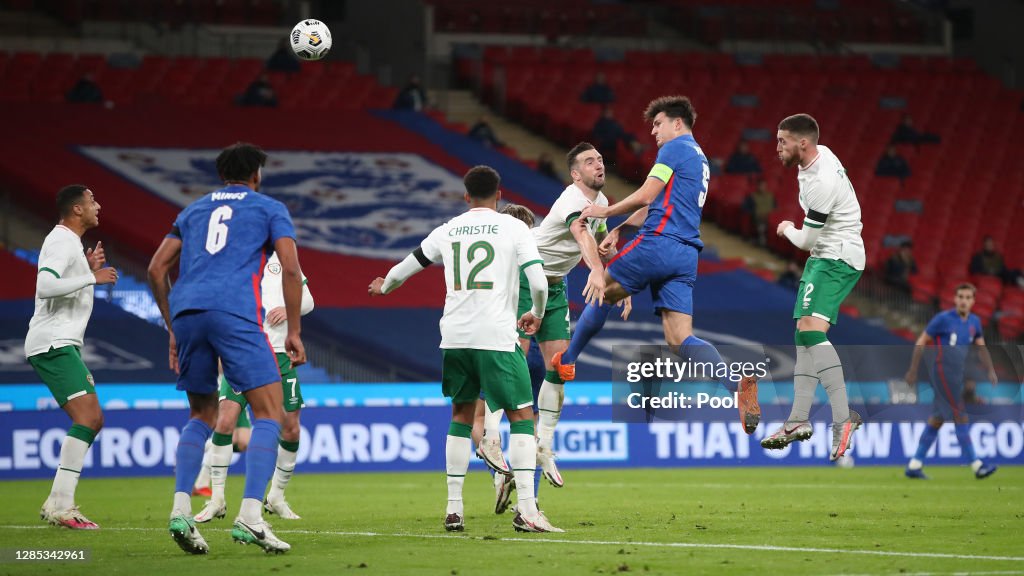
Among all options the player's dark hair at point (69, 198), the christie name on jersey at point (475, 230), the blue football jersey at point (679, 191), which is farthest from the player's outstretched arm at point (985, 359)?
the player's dark hair at point (69, 198)

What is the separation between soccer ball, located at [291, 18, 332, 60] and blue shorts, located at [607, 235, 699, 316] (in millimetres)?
5906

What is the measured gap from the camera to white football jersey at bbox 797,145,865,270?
11.2m

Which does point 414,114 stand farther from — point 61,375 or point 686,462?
point 61,375

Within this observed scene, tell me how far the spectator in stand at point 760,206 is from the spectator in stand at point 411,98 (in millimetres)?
7516

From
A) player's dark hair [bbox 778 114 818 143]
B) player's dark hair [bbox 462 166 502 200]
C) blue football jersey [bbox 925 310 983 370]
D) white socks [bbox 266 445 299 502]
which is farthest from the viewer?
blue football jersey [bbox 925 310 983 370]

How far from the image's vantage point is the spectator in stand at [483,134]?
30.5 m

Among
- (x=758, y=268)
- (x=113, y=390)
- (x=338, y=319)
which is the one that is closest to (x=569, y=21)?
(x=758, y=268)

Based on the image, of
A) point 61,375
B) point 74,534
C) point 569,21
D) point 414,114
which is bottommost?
point 74,534

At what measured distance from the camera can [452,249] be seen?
9.70m

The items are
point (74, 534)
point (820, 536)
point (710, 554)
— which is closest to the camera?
point (710, 554)

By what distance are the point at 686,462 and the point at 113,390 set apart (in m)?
8.15

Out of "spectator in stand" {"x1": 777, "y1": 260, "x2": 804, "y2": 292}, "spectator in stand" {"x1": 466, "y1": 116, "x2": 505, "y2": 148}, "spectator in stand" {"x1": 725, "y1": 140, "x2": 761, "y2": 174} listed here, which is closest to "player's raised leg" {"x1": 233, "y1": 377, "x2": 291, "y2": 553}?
"spectator in stand" {"x1": 777, "y1": 260, "x2": 804, "y2": 292}

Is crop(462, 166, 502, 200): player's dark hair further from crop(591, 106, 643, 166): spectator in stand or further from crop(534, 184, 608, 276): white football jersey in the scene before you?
crop(591, 106, 643, 166): spectator in stand

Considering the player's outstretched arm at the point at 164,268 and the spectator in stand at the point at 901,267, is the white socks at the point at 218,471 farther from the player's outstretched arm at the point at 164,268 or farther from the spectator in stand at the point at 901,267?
the spectator in stand at the point at 901,267
